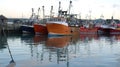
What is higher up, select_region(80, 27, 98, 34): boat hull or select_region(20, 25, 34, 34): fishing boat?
select_region(20, 25, 34, 34): fishing boat

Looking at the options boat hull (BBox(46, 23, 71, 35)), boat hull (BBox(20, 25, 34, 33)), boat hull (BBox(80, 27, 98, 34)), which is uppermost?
boat hull (BBox(46, 23, 71, 35))

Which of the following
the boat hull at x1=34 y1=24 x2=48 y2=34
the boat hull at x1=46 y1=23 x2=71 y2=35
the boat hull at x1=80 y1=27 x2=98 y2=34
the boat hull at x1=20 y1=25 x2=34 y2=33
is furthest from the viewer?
the boat hull at x1=80 y1=27 x2=98 y2=34

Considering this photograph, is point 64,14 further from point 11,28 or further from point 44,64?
point 44,64

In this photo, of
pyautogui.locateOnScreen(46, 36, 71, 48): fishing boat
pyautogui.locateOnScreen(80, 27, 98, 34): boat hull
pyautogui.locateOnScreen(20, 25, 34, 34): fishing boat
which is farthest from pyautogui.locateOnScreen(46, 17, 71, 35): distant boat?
pyautogui.locateOnScreen(46, 36, 71, 48): fishing boat

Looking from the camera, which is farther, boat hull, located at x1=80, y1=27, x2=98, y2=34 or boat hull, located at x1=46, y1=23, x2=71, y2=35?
boat hull, located at x1=80, y1=27, x2=98, y2=34

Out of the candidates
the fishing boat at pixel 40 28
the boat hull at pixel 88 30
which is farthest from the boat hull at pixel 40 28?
the boat hull at pixel 88 30

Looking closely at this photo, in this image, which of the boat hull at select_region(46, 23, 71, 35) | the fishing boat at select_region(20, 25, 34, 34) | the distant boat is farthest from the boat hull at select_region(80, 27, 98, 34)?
the boat hull at select_region(46, 23, 71, 35)

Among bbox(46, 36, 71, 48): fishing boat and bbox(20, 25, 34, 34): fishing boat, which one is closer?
bbox(46, 36, 71, 48): fishing boat

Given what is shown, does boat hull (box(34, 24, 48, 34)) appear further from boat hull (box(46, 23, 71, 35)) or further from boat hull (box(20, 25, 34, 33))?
boat hull (box(46, 23, 71, 35))

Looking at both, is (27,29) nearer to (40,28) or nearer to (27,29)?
(27,29)

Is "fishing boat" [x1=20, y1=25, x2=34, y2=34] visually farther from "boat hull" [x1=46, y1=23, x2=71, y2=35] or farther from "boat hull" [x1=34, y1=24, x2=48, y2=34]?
"boat hull" [x1=46, y1=23, x2=71, y2=35]

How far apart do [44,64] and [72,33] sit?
5886cm

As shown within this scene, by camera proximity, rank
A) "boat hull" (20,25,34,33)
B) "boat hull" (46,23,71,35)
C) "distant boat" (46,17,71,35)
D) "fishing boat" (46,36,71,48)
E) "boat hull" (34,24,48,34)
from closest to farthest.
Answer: "fishing boat" (46,36,71,48) < "distant boat" (46,17,71,35) < "boat hull" (46,23,71,35) < "boat hull" (34,24,48,34) < "boat hull" (20,25,34,33)

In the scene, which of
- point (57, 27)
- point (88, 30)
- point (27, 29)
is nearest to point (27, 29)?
point (27, 29)
